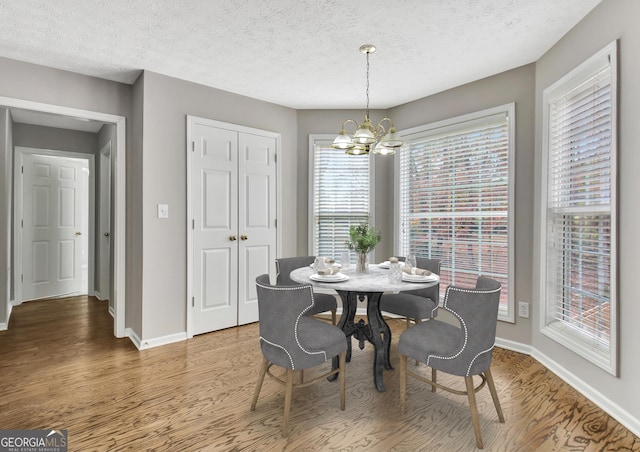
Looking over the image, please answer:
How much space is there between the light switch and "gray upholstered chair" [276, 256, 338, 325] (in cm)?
116

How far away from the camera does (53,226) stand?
507cm

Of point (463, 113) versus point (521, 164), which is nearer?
point (521, 164)

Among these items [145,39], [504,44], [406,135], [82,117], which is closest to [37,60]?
[82,117]

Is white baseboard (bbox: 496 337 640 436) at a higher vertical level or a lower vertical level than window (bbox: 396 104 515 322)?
lower

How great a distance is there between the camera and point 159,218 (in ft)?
10.5

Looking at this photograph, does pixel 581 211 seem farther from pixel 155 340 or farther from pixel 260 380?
pixel 155 340

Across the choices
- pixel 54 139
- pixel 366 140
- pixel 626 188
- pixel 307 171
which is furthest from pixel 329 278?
pixel 54 139

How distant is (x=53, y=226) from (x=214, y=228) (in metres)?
3.22

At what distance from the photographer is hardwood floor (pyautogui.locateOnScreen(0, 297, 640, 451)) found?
182cm

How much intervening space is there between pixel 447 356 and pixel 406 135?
2752 mm

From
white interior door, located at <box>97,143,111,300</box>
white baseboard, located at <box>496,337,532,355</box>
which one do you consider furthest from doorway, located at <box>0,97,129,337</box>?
white baseboard, located at <box>496,337,532,355</box>

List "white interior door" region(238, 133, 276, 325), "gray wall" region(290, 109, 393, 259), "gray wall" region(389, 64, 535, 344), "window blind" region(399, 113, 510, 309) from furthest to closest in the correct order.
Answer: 1. "gray wall" region(290, 109, 393, 259)
2. "white interior door" region(238, 133, 276, 325)
3. "window blind" region(399, 113, 510, 309)
4. "gray wall" region(389, 64, 535, 344)

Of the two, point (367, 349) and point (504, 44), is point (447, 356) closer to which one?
point (367, 349)

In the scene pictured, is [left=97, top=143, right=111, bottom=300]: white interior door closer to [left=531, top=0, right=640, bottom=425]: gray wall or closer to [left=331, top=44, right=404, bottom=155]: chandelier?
[left=331, top=44, right=404, bottom=155]: chandelier
